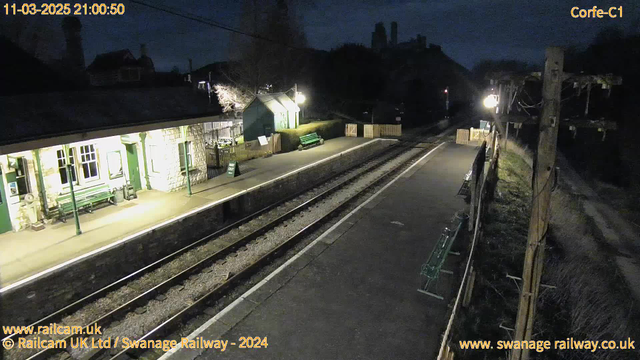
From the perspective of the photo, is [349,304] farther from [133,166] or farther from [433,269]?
[133,166]

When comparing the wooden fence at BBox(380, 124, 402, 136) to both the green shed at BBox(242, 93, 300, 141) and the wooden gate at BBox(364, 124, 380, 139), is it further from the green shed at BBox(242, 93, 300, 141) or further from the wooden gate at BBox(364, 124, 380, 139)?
the green shed at BBox(242, 93, 300, 141)

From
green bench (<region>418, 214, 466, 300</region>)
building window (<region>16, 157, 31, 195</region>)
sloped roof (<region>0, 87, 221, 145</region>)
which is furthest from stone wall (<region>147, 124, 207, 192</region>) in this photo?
green bench (<region>418, 214, 466, 300</region>)

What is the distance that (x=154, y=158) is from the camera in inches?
576

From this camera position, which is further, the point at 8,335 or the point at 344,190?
the point at 344,190

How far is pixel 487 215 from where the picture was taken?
14.6 metres

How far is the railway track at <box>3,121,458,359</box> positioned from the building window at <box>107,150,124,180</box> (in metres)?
4.44

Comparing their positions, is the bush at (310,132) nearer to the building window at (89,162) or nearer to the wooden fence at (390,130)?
the wooden fence at (390,130)

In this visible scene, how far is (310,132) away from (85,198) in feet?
54.1

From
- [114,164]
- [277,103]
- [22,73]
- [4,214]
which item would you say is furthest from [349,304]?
[277,103]

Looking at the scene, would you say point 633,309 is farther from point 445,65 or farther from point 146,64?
point 445,65

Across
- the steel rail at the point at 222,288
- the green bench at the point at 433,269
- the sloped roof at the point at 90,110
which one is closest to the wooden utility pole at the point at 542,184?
the green bench at the point at 433,269

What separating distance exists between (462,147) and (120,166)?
21.5 meters

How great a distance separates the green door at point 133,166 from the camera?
14047 mm

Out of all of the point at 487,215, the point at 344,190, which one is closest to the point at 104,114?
the point at 344,190
